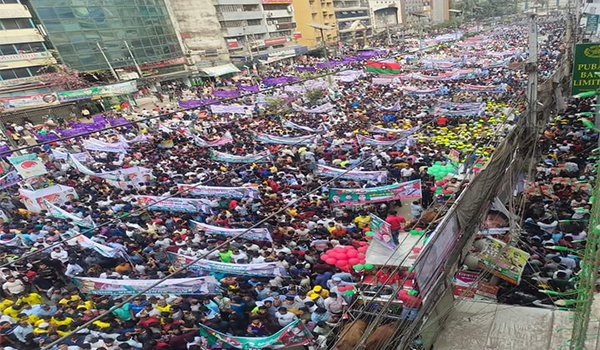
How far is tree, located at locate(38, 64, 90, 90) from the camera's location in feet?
100

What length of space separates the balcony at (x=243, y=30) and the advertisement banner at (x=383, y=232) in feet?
143

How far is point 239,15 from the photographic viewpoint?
Result: 158ft

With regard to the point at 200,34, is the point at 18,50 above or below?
above

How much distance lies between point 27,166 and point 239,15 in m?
41.7

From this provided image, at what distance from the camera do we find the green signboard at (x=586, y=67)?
8.97m

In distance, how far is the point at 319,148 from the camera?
14414 millimetres

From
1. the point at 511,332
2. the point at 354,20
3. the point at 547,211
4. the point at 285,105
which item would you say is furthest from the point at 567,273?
the point at 354,20

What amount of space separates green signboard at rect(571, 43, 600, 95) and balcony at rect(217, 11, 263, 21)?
1746 inches

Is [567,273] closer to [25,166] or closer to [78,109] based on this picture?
[25,166]

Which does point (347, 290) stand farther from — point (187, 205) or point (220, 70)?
point (220, 70)

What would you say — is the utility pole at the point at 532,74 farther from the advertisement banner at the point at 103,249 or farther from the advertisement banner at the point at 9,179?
the advertisement banner at the point at 9,179

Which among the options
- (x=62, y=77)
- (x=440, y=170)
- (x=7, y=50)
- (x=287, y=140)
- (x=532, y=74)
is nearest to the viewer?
(x=532, y=74)

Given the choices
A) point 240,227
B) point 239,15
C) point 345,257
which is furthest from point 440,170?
point 239,15

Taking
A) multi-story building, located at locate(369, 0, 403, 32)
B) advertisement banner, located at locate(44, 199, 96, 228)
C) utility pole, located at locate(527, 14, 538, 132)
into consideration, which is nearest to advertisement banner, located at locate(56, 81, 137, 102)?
advertisement banner, located at locate(44, 199, 96, 228)
